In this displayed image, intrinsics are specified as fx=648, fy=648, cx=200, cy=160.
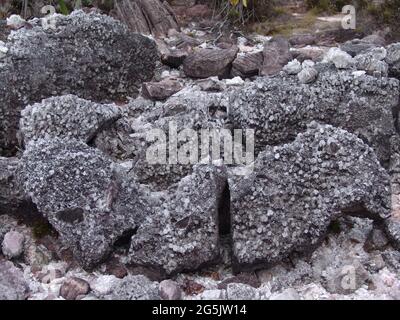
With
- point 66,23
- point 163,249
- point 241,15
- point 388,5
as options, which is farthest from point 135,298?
point 388,5

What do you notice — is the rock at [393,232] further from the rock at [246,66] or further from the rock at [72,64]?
the rock at [72,64]

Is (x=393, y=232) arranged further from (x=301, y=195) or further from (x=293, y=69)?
(x=293, y=69)

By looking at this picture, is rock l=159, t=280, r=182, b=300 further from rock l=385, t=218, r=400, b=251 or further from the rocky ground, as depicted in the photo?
rock l=385, t=218, r=400, b=251

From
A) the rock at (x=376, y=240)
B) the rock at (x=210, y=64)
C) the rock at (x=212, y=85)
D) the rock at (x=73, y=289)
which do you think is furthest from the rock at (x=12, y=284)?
the rock at (x=210, y=64)

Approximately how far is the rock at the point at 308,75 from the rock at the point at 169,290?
196 cm

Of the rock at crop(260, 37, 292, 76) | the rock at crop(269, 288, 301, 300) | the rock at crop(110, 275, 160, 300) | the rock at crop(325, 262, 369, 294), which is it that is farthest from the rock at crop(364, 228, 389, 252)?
the rock at crop(260, 37, 292, 76)

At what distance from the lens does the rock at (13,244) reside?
3713mm

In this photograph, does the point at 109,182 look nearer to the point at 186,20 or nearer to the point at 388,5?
the point at 186,20

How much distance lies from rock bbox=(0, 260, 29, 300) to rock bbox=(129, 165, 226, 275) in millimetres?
596

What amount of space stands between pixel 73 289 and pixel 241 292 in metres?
0.89

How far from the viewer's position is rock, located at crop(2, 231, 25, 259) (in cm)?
371

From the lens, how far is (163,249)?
3.52 meters

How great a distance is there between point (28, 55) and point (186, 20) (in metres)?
2.77

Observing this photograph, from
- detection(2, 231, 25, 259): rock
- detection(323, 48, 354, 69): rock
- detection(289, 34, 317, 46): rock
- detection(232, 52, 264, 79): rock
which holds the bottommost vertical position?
detection(2, 231, 25, 259): rock
